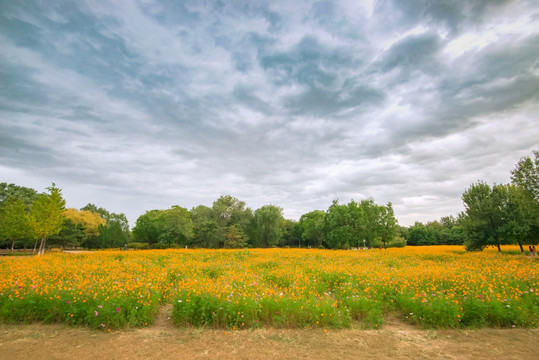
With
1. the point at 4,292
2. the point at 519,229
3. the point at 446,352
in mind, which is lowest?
the point at 446,352

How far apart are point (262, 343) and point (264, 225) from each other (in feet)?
205

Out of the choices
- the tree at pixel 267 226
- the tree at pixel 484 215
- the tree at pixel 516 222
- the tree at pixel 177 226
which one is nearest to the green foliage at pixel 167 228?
the tree at pixel 177 226

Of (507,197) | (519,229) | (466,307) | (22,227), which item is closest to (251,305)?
(466,307)

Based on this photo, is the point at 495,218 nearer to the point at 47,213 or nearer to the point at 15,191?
the point at 47,213

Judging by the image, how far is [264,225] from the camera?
67938 mm

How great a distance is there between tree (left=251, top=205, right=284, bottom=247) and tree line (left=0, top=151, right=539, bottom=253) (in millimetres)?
266

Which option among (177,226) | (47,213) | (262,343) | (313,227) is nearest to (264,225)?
(313,227)

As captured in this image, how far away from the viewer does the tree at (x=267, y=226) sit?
2672 inches

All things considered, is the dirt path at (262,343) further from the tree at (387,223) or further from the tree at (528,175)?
the tree at (387,223)

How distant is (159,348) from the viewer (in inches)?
227

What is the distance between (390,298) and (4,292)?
12.9 m

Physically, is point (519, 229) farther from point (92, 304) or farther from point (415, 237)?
point (415, 237)

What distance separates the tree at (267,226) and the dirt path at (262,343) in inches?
2405

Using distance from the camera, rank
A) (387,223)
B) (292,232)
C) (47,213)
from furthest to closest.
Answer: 1. (292,232)
2. (387,223)
3. (47,213)
